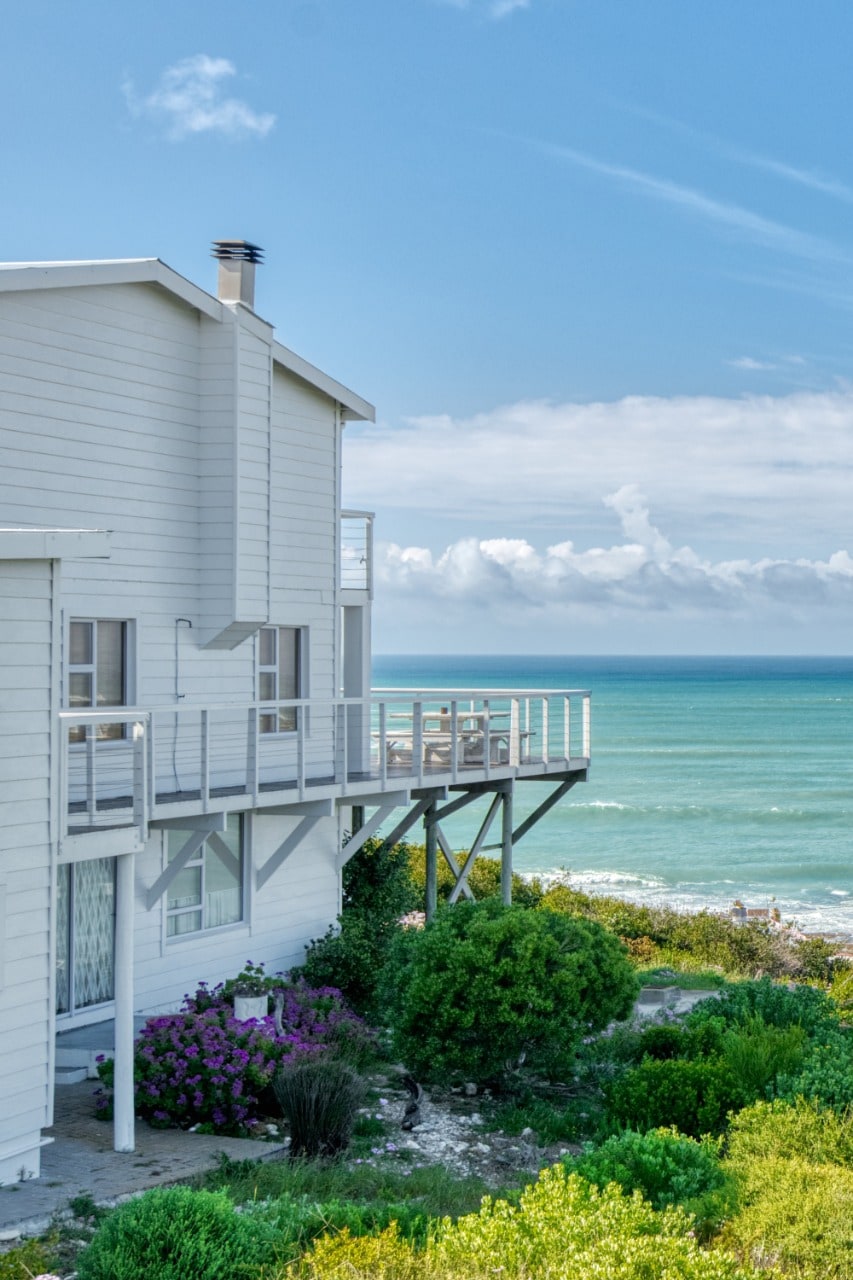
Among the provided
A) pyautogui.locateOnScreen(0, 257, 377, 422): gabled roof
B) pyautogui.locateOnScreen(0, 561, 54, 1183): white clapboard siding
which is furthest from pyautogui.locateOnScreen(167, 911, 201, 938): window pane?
pyautogui.locateOnScreen(0, 257, 377, 422): gabled roof

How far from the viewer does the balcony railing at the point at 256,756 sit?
13484 millimetres

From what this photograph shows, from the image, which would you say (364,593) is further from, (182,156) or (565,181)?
(565,181)

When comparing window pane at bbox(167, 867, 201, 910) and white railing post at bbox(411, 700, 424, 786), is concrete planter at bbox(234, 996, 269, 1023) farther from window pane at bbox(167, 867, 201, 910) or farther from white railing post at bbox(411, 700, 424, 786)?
white railing post at bbox(411, 700, 424, 786)

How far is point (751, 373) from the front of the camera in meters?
73.3

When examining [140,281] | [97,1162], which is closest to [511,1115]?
[97,1162]

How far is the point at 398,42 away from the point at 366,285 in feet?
19.5

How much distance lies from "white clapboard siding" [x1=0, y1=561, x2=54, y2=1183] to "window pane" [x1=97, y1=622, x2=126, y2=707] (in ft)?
12.7

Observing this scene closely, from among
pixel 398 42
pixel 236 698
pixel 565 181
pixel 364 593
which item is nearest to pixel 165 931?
pixel 236 698

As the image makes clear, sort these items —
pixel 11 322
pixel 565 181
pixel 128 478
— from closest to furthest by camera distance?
1. pixel 11 322
2. pixel 128 478
3. pixel 565 181

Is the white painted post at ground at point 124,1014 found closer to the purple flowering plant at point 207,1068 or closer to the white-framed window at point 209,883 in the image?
the purple flowering plant at point 207,1068

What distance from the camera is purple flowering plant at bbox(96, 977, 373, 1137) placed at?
499 inches

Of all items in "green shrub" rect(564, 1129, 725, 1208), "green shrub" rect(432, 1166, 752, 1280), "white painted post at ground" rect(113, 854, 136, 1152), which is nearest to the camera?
"green shrub" rect(432, 1166, 752, 1280)

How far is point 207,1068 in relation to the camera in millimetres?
12891

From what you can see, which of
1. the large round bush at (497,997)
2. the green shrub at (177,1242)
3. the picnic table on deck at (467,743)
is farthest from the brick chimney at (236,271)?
the green shrub at (177,1242)
